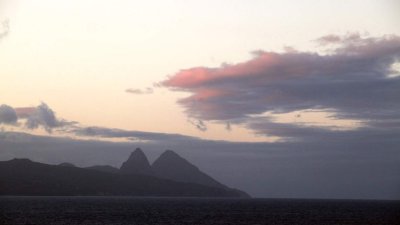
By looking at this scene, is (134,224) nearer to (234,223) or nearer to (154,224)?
(154,224)

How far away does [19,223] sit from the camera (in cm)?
14288

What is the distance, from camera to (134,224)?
14050cm

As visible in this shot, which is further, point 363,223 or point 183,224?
point 363,223

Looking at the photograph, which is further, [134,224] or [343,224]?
[343,224]

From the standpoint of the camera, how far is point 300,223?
15412cm

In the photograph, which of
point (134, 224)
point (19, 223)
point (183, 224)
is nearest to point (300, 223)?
point (183, 224)

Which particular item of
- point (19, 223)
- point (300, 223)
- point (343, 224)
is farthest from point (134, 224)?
point (343, 224)

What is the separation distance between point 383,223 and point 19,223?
306ft

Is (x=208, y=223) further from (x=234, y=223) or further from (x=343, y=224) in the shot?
(x=343, y=224)

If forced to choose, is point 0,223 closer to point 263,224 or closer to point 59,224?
point 59,224

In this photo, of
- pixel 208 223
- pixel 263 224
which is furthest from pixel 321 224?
pixel 208 223

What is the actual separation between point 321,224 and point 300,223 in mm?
5794

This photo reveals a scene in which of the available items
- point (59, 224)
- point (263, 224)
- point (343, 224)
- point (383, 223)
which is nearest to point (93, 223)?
point (59, 224)

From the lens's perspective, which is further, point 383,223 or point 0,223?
point 383,223
